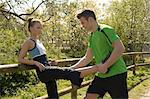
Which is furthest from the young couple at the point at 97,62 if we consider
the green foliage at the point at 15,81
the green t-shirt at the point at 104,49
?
the green foliage at the point at 15,81

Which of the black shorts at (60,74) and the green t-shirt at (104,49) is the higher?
the green t-shirt at (104,49)

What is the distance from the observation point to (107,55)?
15.1 ft

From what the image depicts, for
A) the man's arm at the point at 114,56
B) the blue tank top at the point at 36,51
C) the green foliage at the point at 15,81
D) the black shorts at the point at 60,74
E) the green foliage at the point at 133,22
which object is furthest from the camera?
the green foliage at the point at 133,22

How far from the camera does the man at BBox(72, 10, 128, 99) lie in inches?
174

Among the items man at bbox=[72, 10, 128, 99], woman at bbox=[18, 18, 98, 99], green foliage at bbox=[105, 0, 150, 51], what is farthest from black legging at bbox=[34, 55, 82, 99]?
green foliage at bbox=[105, 0, 150, 51]

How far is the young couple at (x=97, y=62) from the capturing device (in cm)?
443

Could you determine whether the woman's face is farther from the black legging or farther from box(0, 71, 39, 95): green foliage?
box(0, 71, 39, 95): green foliage

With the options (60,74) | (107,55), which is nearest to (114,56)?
(107,55)

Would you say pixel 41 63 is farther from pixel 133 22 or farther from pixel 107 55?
pixel 133 22

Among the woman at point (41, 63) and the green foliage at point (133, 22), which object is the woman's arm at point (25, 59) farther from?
the green foliage at point (133, 22)

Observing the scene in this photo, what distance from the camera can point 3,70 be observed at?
4574 mm

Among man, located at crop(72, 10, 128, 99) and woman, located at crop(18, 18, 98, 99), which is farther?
woman, located at crop(18, 18, 98, 99)

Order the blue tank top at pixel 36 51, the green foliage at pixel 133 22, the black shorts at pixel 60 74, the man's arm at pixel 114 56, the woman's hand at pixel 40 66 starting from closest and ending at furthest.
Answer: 1. the man's arm at pixel 114 56
2. the black shorts at pixel 60 74
3. the woman's hand at pixel 40 66
4. the blue tank top at pixel 36 51
5. the green foliage at pixel 133 22

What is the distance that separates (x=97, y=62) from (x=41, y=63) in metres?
0.88
